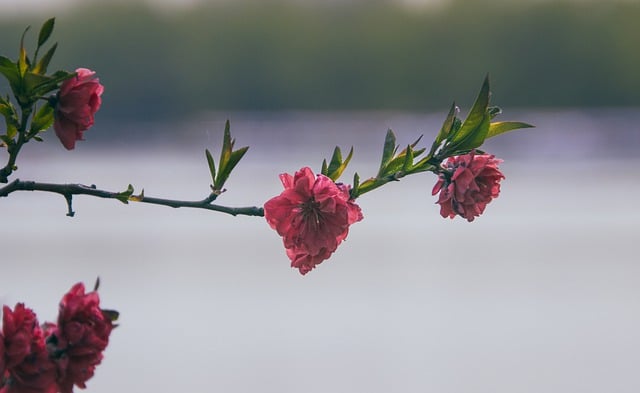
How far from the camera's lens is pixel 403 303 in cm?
700

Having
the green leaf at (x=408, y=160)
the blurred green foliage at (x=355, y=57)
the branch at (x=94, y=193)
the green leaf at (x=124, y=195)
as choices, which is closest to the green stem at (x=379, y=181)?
the green leaf at (x=408, y=160)

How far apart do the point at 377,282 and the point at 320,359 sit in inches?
89.9

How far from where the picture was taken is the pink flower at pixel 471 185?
106 centimetres

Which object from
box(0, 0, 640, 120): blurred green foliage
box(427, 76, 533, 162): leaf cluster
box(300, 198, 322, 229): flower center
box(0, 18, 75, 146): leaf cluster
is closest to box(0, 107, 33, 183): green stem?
box(0, 18, 75, 146): leaf cluster

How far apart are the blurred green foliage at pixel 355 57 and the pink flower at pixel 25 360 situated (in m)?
36.7

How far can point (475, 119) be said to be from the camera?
106 cm

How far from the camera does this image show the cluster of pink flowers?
2.81ft

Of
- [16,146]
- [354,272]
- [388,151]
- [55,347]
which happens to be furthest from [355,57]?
[55,347]

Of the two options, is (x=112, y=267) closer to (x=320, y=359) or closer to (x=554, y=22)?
(x=320, y=359)

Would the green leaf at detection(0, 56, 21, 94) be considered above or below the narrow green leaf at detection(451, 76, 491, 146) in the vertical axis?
below

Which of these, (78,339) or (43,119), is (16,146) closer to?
(43,119)

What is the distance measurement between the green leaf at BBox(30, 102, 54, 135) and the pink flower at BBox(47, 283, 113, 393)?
0.70 ft

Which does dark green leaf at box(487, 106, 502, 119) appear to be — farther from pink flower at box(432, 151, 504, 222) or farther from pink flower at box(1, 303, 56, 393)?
pink flower at box(1, 303, 56, 393)

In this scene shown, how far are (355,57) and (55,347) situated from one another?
39.3 meters
